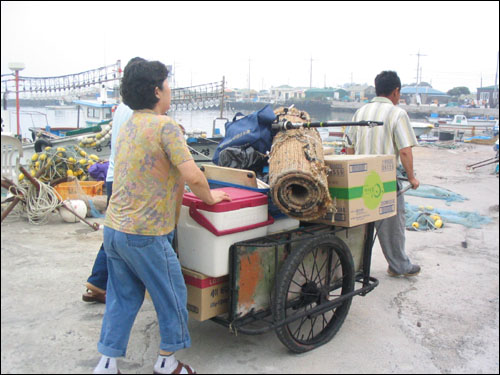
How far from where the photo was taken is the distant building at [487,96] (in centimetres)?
7925

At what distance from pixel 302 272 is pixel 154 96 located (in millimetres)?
1658

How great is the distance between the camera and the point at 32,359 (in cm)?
278

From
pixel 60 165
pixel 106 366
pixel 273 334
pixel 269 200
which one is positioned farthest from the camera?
pixel 60 165

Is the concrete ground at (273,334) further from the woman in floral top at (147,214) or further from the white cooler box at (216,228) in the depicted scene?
the white cooler box at (216,228)

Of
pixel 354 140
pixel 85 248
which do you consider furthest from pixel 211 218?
pixel 85 248

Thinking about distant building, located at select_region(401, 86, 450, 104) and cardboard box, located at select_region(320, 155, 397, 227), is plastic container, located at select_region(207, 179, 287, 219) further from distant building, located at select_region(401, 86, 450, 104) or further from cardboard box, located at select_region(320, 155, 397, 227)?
distant building, located at select_region(401, 86, 450, 104)

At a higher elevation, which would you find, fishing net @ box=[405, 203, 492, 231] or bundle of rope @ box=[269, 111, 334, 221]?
bundle of rope @ box=[269, 111, 334, 221]

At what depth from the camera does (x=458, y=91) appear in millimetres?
104250

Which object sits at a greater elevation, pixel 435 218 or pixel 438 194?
pixel 438 194

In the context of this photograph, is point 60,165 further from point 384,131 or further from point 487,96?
point 487,96

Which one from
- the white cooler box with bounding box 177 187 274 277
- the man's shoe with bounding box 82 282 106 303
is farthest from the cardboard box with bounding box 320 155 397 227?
the man's shoe with bounding box 82 282 106 303

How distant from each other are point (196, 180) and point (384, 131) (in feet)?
8.88

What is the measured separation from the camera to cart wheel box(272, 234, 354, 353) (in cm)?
313

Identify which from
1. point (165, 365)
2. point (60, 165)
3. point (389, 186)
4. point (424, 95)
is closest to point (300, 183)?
point (389, 186)
